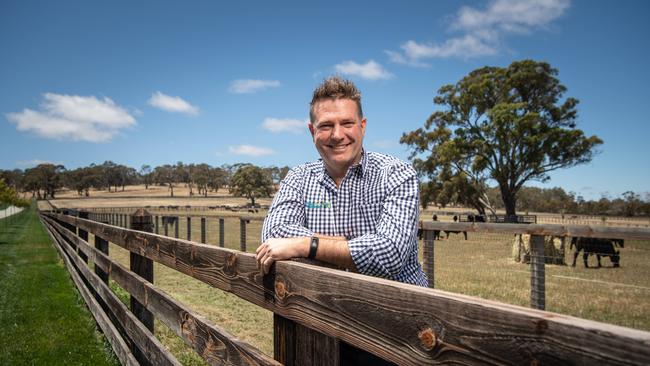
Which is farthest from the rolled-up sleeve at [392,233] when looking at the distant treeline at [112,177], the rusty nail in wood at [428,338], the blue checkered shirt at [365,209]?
the distant treeline at [112,177]

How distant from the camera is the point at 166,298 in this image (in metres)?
2.78

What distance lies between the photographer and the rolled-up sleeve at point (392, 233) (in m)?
1.98

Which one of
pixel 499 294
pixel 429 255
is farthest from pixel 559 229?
pixel 499 294

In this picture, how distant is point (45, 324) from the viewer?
6020mm

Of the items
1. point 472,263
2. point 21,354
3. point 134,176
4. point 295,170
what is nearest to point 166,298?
point 295,170

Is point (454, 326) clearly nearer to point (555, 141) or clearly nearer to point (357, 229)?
point (357, 229)

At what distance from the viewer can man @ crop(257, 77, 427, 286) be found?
2.25 m

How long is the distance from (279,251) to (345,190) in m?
0.76

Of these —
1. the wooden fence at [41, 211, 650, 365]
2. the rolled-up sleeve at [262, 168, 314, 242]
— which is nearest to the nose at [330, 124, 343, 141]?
the rolled-up sleeve at [262, 168, 314, 242]

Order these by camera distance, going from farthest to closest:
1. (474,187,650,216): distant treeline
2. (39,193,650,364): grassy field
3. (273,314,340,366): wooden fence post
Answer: (474,187,650,216): distant treeline, (39,193,650,364): grassy field, (273,314,340,366): wooden fence post

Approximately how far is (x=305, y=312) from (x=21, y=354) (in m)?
5.01

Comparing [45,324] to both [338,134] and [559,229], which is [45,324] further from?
[559,229]

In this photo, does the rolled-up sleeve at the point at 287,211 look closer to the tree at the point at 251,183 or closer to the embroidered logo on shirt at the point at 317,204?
the embroidered logo on shirt at the point at 317,204

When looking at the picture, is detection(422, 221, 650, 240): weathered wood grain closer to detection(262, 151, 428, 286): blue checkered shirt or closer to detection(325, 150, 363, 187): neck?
detection(262, 151, 428, 286): blue checkered shirt
